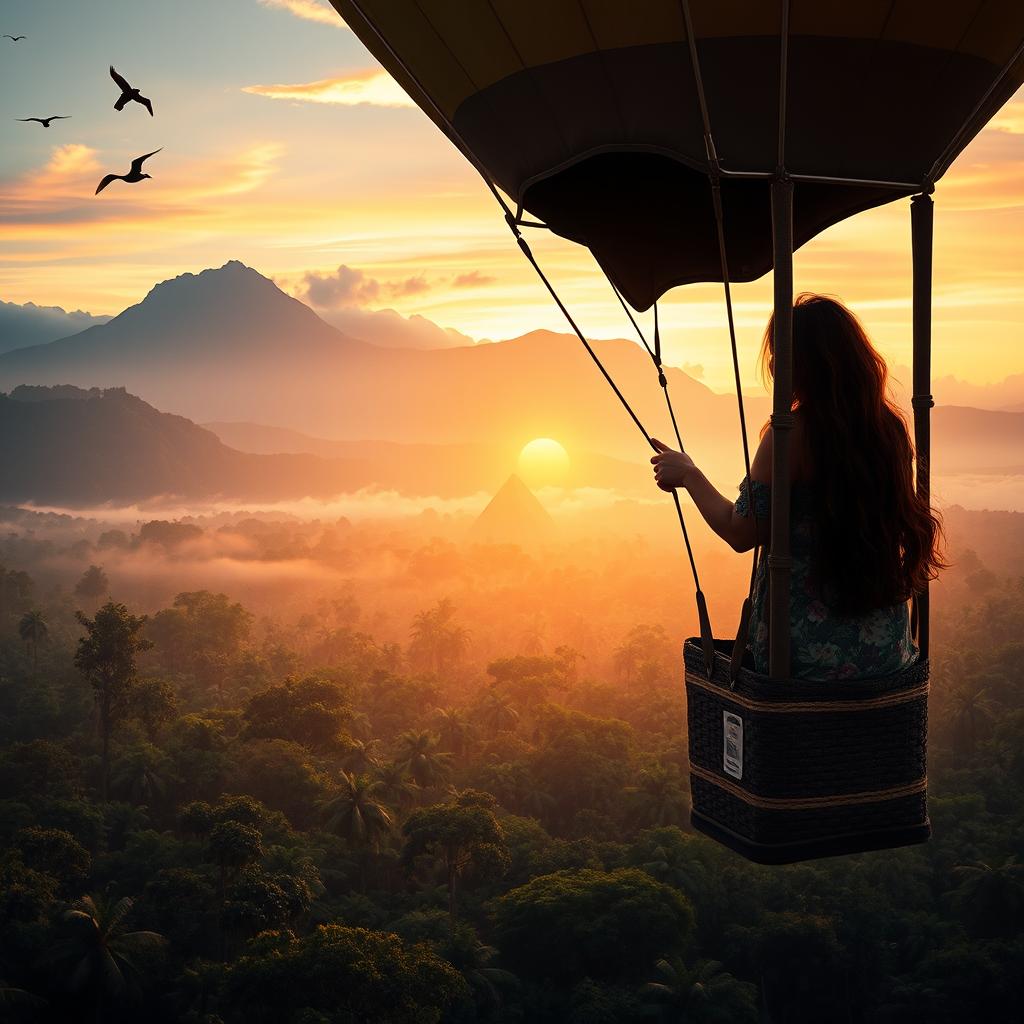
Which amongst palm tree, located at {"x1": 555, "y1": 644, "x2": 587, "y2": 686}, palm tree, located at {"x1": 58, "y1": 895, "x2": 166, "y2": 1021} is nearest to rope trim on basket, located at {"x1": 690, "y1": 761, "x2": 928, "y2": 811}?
palm tree, located at {"x1": 58, "y1": 895, "x2": 166, "y2": 1021}

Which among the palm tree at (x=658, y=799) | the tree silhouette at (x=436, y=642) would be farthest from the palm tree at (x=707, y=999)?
the tree silhouette at (x=436, y=642)

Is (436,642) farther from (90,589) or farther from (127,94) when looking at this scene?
(127,94)

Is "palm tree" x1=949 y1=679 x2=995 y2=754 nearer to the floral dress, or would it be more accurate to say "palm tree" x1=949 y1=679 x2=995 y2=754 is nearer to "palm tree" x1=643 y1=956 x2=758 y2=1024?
"palm tree" x1=643 y1=956 x2=758 y2=1024

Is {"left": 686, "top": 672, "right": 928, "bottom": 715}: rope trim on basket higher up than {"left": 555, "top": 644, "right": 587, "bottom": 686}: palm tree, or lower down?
higher up

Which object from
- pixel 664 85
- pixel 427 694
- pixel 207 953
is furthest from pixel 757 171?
pixel 427 694

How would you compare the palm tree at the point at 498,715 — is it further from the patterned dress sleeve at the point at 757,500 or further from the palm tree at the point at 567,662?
the patterned dress sleeve at the point at 757,500

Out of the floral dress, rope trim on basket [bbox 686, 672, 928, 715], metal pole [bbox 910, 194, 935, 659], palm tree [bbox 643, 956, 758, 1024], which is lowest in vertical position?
palm tree [bbox 643, 956, 758, 1024]
